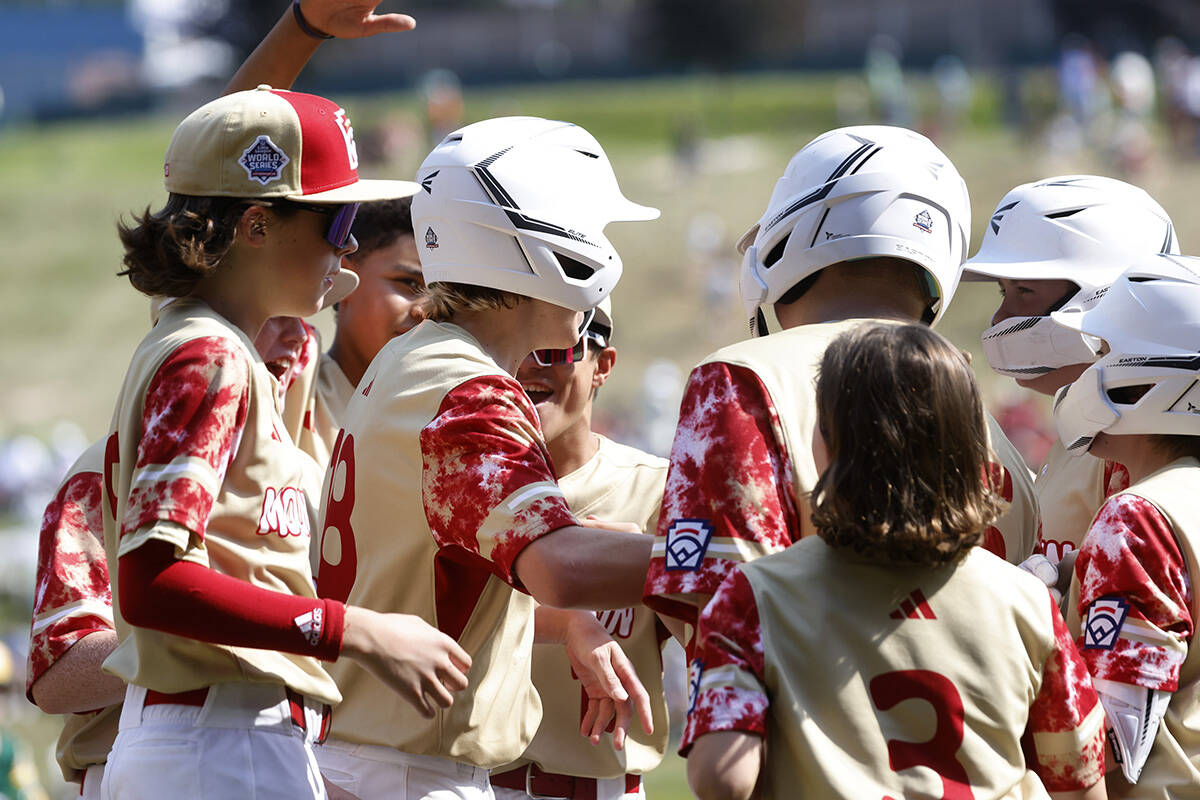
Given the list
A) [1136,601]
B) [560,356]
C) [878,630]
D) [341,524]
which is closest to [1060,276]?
[1136,601]

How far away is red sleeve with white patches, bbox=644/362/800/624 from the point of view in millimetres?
3062

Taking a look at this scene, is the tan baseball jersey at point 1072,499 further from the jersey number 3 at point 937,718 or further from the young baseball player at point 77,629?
the young baseball player at point 77,629

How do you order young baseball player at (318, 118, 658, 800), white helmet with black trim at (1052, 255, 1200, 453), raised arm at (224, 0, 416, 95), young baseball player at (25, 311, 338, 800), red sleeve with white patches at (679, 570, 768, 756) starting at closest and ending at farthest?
red sleeve with white patches at (679, 570, 768, 756) < young baseball player at (318, 118, 658, 800) < white helmet with black trim at (1052, 255, 1200, 453) < young baseball player at (25, 311, 338, 800) < raised arm at (224, 0, 416, 95)

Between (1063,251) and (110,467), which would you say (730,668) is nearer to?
(110,467)

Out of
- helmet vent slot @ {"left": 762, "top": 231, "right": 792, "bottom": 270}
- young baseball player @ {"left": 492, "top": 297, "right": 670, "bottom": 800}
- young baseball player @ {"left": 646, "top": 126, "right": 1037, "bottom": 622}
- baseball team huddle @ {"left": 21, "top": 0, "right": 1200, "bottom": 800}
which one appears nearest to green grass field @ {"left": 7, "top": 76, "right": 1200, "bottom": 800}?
young baseball player @ {"left": 492, "top": 297, "right": 670, "bottom": 800}

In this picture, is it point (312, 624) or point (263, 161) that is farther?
point (263, 161)

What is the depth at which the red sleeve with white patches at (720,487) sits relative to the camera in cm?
306

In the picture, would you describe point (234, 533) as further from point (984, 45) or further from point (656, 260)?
point (984, 45)

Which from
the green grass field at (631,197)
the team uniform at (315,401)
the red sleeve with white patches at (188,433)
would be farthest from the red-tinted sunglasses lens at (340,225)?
the green grass field at (631,197)

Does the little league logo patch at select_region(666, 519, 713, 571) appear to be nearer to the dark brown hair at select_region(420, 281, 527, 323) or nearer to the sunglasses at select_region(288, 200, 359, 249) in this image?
the dark brown hair at select_region(420, 281, 527, 323)

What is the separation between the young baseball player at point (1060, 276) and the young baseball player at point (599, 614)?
4.23 ft

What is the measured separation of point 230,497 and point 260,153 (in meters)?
0.88

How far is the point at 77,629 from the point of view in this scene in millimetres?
4285

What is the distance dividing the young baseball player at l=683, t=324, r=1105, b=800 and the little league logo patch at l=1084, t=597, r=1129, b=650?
757 millimetres
